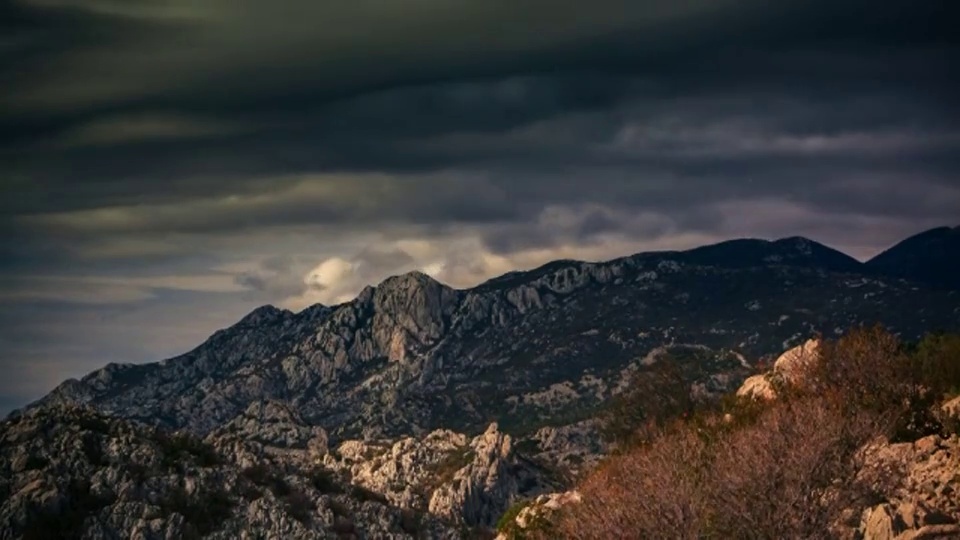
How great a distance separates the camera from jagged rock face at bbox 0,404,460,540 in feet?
359

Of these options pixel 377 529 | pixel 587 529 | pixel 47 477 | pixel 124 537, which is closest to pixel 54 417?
pixel 47 477

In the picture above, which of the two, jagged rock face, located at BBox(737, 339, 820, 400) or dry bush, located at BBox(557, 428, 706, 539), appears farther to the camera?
jagged rock face, located at BBox(737, 339, 820, 400)

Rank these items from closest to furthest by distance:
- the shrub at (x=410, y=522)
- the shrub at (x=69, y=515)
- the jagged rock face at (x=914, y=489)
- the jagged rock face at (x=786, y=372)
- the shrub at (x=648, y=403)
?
the jagged rock face at (x=914, y=489)
the shrub at (x=69, y=515)
the jagged rock face at (x=786, y=372)
the shrub at (x=410, y=522)
the shrub at (x=648, y=403)

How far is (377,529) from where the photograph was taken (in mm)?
125688

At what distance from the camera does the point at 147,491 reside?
376 feet

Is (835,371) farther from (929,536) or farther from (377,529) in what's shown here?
(377,529)

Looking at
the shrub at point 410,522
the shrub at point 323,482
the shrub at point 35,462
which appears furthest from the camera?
the shrub at point 323,482

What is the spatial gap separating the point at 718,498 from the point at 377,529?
6314 centimetres

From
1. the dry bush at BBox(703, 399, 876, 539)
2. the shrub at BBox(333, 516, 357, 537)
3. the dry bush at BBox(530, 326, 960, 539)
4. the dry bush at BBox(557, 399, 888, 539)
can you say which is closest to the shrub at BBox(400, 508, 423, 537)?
the shrub at BBox(333, 516, 357, 537)

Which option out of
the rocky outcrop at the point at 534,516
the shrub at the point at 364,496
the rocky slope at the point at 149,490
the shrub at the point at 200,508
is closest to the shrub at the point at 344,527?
the rocky slope at the point at 149,490

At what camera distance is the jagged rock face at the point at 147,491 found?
109312 millimetres

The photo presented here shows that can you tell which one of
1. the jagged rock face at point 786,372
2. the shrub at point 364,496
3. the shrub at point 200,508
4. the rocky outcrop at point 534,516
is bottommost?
the rocky outcrop at point 534,516

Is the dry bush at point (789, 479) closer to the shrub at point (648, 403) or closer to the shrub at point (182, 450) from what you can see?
the shrub at point (182, 450)

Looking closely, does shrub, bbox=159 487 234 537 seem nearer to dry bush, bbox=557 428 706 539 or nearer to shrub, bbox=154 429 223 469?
shrub, bbox=154 429 223 469
